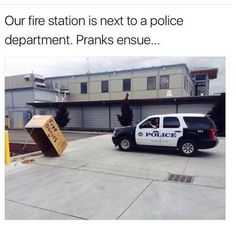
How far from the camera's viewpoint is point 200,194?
416 centimetres

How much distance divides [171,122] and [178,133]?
0.55 meters

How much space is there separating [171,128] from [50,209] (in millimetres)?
5813

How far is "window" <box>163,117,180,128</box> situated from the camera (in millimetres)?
7942

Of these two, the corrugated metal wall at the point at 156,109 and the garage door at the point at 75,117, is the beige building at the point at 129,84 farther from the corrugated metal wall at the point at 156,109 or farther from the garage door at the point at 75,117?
the garage door at the point at 75,117

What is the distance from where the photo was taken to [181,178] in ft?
17.1

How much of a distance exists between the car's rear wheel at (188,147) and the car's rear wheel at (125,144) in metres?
2.30

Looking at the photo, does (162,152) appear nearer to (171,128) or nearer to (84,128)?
(171,128)

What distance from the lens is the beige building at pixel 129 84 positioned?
2552 cm

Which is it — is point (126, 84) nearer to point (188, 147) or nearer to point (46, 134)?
point (188, 147)

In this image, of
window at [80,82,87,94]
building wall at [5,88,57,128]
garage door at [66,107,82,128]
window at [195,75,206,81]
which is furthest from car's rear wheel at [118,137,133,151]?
window at [195,75,206,81]

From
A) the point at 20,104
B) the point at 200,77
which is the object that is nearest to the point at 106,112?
the point at 20,104

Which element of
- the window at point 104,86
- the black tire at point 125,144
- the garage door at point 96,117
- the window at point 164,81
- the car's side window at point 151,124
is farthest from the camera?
the window at point 104,86

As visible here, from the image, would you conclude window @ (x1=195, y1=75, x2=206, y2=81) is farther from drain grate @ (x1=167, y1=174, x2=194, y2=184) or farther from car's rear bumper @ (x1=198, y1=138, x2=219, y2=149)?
drain grate @ (x1=167, y1=174, x2=194, y2=184)


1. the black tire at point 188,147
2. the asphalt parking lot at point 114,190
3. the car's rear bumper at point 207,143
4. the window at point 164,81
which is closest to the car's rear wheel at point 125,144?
the asphalt parking lot at point 114,190
